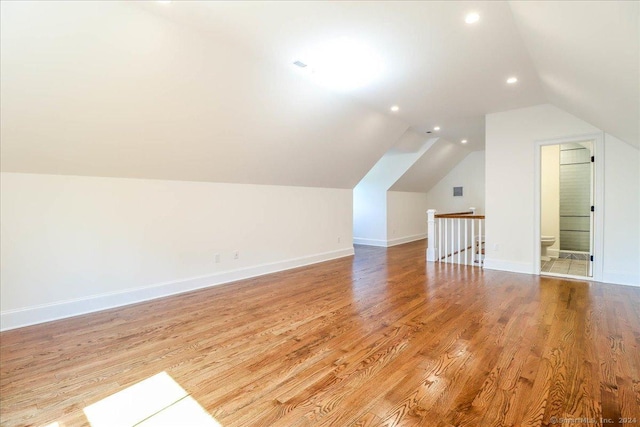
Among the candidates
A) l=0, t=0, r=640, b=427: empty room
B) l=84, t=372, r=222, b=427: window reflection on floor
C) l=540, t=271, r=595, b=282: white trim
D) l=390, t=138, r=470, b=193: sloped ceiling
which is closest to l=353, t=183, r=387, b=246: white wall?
l=390, t=138, r=470, b=193: sloped ceiling

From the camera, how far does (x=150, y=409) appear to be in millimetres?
1642

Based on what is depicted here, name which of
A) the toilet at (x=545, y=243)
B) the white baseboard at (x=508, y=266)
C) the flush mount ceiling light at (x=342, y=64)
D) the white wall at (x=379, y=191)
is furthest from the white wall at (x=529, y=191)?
the flush mount ceiling light at (x=342, y=64)

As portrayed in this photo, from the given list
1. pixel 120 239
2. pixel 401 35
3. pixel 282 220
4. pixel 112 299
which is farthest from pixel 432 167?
pixel 112 299

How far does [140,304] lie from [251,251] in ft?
5.52

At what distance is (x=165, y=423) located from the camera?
1538 millimetres

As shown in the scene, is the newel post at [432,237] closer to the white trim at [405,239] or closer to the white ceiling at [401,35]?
the white trim at [405,239]

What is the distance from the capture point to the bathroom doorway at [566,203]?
6066 millimetres

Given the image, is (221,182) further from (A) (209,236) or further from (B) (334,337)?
(B) (334,337)

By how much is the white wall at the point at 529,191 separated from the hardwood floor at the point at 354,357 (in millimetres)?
710

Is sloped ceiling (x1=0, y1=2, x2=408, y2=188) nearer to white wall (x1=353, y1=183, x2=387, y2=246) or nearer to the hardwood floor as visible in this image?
the hardwood floor

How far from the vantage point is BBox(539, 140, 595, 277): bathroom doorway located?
19.9ft

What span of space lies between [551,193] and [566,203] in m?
0.33

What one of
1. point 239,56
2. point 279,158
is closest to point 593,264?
point 279,158

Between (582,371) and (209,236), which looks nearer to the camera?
(582,371)
